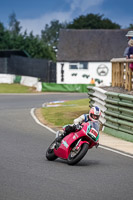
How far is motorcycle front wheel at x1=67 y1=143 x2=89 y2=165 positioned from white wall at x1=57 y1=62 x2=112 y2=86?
54.7 meters

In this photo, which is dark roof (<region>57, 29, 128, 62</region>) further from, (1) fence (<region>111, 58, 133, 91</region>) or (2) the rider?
(2) the rider

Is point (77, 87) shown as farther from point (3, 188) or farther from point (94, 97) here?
point (3, 188)

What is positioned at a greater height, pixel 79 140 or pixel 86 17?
pixel 86 17

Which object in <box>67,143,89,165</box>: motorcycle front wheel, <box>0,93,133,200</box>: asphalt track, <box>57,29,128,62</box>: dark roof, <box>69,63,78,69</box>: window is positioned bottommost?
<box>0,93,133,200</box>: asphalt track

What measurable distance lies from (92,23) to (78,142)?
9055cm

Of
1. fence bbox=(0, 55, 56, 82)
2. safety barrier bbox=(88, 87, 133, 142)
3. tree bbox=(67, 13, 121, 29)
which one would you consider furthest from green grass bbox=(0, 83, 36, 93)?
tree bbox=(67, 13, 121, 29)

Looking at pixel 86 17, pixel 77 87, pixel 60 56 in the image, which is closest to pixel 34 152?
pixel 77 87

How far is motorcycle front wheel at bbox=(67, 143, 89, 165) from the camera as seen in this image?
10275mm

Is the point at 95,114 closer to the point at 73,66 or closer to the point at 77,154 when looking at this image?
the point at 77,154

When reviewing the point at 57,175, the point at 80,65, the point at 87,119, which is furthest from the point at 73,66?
the point at 57,175

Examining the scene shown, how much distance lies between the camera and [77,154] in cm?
1038

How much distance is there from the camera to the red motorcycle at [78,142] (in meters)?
10.4

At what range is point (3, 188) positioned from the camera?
791cm

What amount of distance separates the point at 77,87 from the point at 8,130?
101 ft
